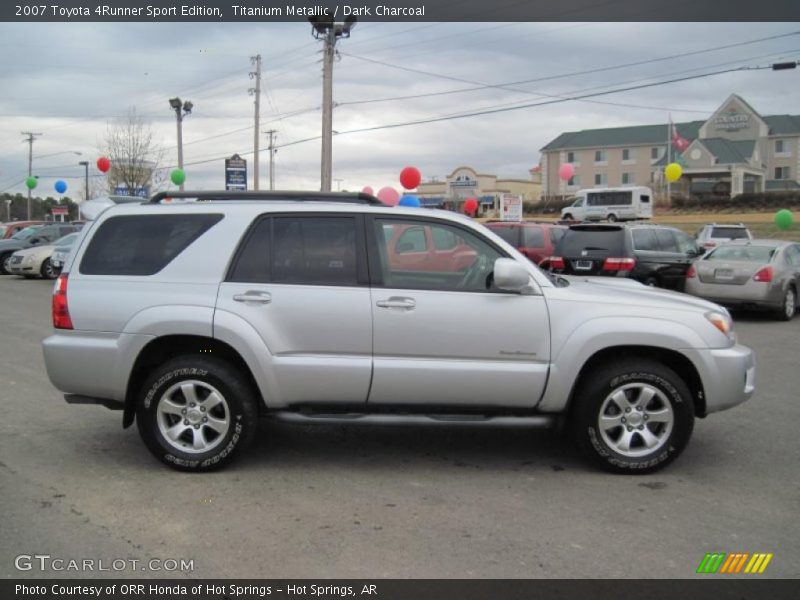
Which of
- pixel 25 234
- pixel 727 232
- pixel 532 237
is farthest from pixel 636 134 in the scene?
pixel 532 237

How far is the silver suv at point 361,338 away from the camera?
4992 millimetres

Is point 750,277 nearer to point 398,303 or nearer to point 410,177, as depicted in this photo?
point 398,303

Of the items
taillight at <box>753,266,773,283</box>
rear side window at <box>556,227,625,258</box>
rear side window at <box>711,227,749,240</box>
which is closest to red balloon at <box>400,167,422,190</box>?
rear side window at <box>711,227,749,240</box>

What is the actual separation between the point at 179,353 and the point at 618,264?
391 inches

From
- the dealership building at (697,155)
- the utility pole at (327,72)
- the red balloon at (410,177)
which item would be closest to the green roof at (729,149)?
the dealership building at (697,155)

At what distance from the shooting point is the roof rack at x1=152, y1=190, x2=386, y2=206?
5484 mm

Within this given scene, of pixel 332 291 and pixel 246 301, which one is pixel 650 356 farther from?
pixel 246 301

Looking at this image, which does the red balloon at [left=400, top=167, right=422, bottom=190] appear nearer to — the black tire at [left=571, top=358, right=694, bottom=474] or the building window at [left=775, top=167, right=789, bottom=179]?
the black tire at [left=571, top=358, right=694, bottom=474]

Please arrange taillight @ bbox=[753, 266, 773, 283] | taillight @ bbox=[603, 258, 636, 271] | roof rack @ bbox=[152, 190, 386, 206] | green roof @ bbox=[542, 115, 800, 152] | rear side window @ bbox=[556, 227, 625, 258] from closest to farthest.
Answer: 1. roof rack @ bbox=[152, 190, 386, 206]
2. taillight @ bbox=[753, 266, 773, 283]
3. taillight @ bbox=[603, 258, 636, 271]
4. rear side window @ bbox=[556, 227, 625, 258]
5. green roof @ bbox=[542, 115, 800, 152]

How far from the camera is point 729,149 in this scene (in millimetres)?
66000

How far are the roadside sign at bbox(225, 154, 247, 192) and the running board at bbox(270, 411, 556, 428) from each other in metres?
21.9

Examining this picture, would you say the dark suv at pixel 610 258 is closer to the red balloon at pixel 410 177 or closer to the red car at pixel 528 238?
the red car at pixel 528 238

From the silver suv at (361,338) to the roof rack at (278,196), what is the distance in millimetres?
214

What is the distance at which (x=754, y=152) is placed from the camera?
2603 inches
